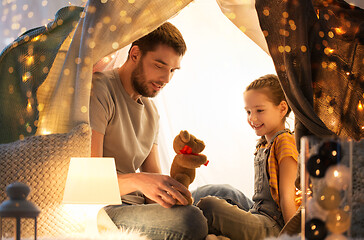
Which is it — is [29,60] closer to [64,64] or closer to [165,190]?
[64,64]

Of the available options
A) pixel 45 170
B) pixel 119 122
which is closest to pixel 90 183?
pixel 45 170

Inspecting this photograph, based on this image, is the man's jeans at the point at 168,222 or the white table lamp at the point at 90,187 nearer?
the white table lamp at the point at 90,187

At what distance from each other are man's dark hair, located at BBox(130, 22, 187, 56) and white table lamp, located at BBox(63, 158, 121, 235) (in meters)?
0.70

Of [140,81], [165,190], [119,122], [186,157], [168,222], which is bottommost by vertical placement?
[168,222]

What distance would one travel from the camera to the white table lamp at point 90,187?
1702 millimetres

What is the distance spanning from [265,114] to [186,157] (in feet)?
2.15

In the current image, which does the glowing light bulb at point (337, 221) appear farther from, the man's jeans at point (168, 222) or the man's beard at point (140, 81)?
the man's beard at point (140, 81)

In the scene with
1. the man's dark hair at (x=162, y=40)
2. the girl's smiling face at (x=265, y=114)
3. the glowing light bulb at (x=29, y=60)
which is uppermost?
the man's dark hair at (x=162, y=40)

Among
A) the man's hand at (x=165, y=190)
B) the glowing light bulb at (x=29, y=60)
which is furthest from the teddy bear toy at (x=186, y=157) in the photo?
the glowing light bulb at (x=29, y=60)

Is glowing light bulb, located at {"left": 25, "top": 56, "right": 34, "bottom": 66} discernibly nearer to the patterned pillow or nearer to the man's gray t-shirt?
the man's gray t-shirt

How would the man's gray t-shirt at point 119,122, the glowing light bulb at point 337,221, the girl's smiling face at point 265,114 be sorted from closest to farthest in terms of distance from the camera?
the glowing light bulb at point 337,221, the man's gray t-shirt at point 119,122, the girl's smiling face at point 265,114

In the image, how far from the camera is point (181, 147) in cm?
192

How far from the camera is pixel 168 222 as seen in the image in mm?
1833

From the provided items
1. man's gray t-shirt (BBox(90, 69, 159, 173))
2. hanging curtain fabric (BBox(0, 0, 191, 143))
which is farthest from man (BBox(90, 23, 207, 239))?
hanging curtain fabric (BBox(0, 0, 191, 143))
